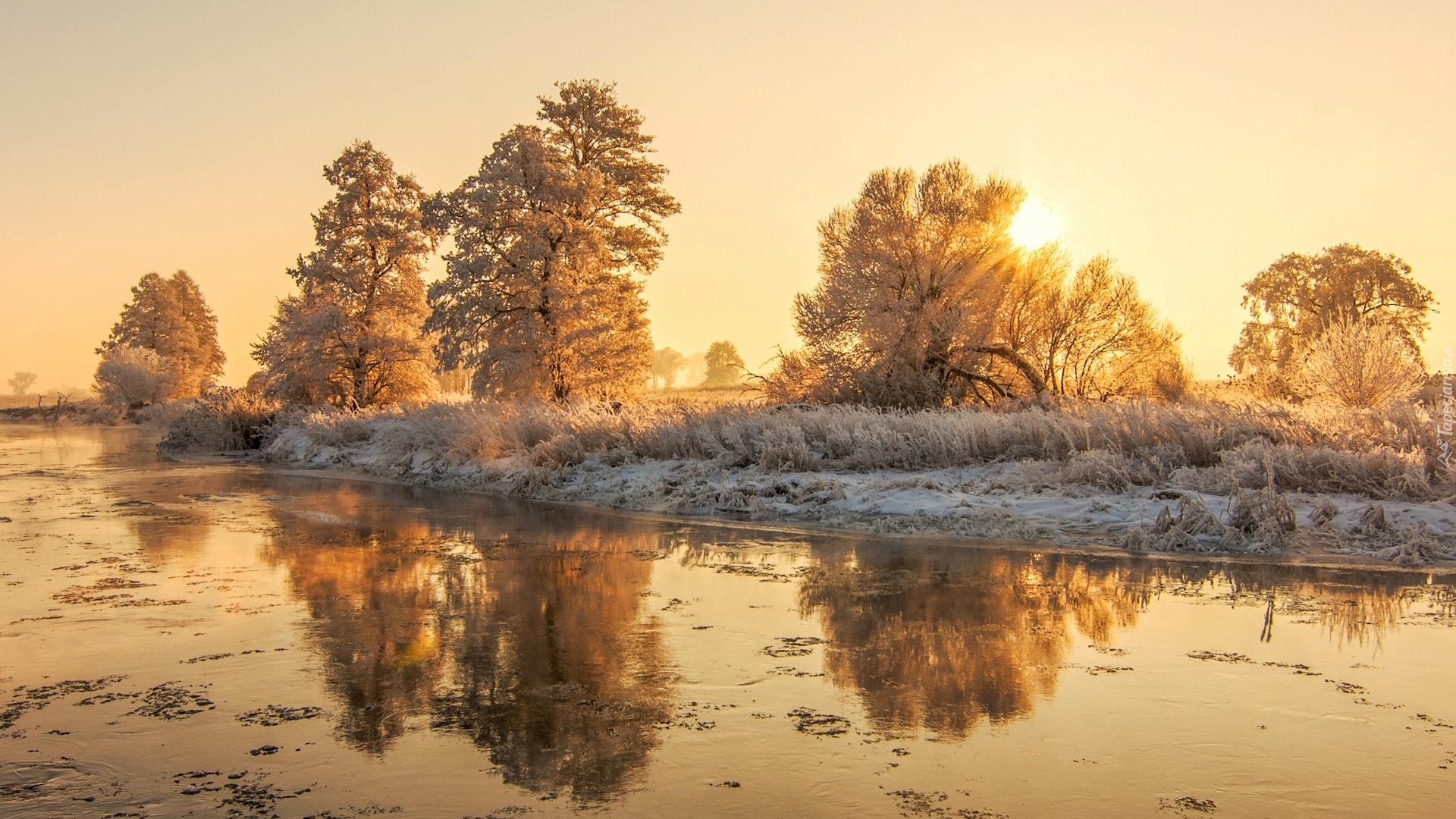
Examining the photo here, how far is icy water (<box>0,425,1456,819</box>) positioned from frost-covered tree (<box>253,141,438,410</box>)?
71.3ft

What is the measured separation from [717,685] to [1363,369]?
20174mm

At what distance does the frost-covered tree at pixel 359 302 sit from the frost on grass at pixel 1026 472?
12908 mm

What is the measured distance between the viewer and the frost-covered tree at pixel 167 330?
191 feet

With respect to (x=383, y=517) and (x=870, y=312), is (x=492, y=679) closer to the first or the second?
(x=383, y=517)

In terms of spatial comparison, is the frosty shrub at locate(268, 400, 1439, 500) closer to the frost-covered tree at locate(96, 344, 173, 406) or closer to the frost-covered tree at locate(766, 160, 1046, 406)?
the frost-covered tree at locate(766, 160, 1046, 406)

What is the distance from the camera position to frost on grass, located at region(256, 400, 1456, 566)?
34.1ft

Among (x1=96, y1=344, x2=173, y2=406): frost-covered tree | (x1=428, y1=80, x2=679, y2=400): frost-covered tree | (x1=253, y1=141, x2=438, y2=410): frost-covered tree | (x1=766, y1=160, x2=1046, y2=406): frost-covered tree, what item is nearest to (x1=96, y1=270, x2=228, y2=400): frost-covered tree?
(x1=96, y1=344, x2=173, y2=406): frost-covered tree

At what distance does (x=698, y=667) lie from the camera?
19.2 feet

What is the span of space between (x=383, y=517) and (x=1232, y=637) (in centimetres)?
1053

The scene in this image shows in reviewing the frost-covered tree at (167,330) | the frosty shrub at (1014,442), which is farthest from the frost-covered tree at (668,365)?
the frosty shrub at (1014,442)

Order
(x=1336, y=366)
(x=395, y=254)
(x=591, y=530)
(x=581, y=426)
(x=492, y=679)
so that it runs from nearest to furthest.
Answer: (x=492, y=679) → (x=591, y=530) → (x=581, y=426) → (x=1336, y=366) → (x=395, y=254)

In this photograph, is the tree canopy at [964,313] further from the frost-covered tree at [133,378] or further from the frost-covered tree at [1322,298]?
the frost-covered tree at [133,378]

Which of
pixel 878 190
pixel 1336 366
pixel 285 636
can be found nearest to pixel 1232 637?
pixel 285 636

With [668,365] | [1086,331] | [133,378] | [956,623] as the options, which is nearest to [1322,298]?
[1086,331]
